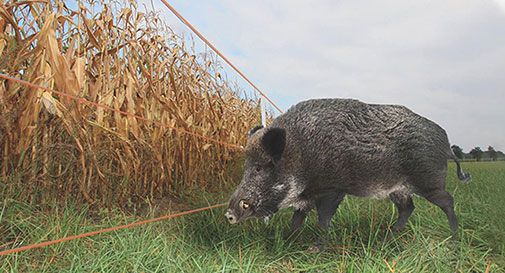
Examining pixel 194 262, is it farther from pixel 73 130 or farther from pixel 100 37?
pixel 100 37

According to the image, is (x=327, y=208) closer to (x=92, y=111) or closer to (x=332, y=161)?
(x=332, y=161)

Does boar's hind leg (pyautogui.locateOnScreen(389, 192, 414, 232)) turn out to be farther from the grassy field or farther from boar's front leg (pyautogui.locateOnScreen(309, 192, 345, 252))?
boar's front leg (pyautogui.locateOnScreen(309, 192, 345, 252))

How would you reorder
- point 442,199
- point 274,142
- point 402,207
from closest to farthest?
point 274,142
point 442,199
point 402,207

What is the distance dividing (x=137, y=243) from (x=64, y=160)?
0.87 metres

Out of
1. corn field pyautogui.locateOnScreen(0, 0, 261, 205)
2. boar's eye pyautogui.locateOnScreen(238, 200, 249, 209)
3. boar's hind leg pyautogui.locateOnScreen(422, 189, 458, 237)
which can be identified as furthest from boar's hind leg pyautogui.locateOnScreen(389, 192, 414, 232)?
corn field pyautogui.locateOnScreen(0, 0, 261, 205)

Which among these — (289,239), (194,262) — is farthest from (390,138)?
(194,262)

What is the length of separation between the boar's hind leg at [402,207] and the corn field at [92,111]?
195cm

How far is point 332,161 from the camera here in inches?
121

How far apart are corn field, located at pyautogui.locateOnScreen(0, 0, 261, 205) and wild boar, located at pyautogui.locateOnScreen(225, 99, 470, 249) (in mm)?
1129

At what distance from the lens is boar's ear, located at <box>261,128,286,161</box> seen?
3.03 m

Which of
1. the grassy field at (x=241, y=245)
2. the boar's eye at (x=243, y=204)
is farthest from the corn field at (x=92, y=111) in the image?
the boar's eye at (x=243, y=204)

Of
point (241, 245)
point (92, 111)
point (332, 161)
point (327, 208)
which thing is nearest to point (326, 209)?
point (327, 208)

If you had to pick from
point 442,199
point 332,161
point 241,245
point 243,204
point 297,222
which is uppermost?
point 332,161

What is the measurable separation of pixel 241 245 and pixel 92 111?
1.51m
